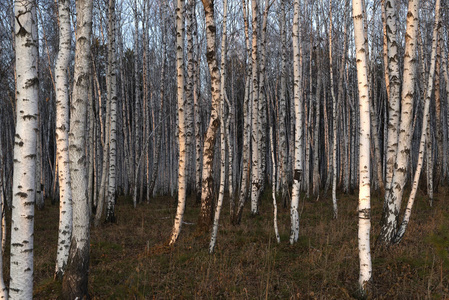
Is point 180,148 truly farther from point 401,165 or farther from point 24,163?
point 401,165

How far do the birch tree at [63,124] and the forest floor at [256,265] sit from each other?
0.65 meters

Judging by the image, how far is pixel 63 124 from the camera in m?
4.58

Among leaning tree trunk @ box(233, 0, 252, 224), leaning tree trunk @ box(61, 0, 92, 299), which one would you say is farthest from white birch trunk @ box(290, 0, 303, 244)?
leaning tree trunk @ box(61, 0, 92, 299)

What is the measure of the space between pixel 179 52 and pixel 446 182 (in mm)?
16082

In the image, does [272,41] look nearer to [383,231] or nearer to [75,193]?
[383,231]

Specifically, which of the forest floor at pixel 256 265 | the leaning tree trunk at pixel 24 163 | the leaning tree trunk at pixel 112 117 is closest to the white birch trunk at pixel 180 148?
the forest floor at pixel 256 265

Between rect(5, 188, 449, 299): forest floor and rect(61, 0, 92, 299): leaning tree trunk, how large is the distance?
0.44m

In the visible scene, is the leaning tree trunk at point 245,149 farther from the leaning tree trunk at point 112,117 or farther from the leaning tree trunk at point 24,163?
the leaning tree trunk at point 24,163

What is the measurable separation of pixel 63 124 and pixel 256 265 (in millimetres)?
3594

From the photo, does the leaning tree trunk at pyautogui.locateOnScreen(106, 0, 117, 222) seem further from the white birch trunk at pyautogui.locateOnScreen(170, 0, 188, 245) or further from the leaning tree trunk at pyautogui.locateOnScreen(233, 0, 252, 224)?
the leaning tree trunk at pyautogui.locateOnScreen(233, 0, 252, 224)

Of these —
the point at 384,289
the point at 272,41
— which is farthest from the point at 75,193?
the point at 272,41

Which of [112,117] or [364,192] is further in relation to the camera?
[112,117]

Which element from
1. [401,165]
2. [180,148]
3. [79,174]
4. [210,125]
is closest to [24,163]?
[79,174]

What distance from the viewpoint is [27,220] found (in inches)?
114
